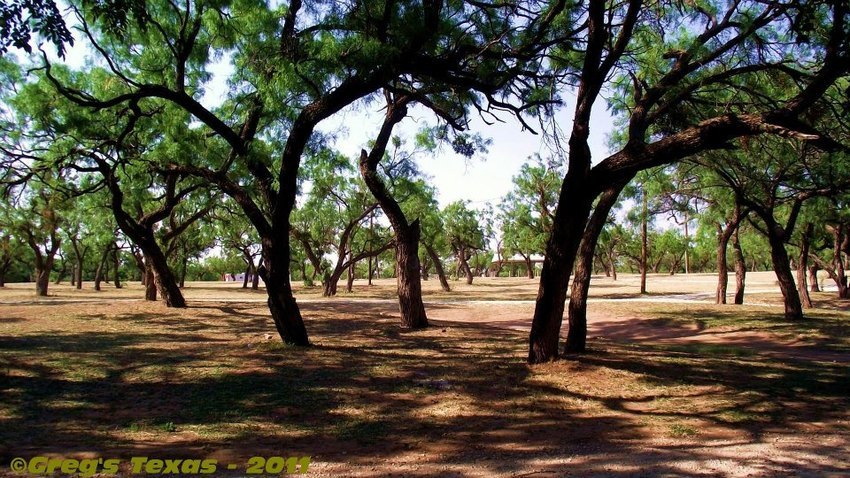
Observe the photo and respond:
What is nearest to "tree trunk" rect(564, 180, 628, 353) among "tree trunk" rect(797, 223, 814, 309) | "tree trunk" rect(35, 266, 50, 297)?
"tree trunk" rect(797, 223, 814, 309)

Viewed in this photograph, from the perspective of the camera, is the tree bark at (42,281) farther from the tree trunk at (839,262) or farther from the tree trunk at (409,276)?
the tree trunk at (839,262)

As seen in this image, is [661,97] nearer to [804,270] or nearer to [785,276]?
[785,276]

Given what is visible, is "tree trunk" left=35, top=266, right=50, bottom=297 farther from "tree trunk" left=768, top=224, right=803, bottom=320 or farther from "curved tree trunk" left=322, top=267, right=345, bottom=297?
"tree trunk" left=768, top=224, right=803, bottom=320

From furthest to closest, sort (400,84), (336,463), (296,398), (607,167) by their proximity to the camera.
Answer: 1. (400,84)
2. (607,167)
3. (296,398)
4. (336,463)

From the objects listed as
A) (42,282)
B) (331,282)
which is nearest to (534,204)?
(331,282)

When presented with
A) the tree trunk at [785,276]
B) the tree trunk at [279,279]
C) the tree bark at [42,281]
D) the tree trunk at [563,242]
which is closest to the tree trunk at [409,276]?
the tree trunk at [279,279]

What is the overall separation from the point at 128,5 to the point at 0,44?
1.32 metres

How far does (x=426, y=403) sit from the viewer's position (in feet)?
23.5

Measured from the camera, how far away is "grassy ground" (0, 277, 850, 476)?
4980 millimetres

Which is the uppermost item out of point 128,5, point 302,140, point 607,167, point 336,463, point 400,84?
point 400,84

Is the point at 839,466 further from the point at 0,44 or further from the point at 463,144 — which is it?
the point at 463,144

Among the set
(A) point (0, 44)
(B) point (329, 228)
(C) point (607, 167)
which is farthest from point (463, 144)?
(B) point (329, 228)

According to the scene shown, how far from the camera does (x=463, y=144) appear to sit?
1288cm

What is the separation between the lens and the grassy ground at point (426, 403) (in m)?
4.98
